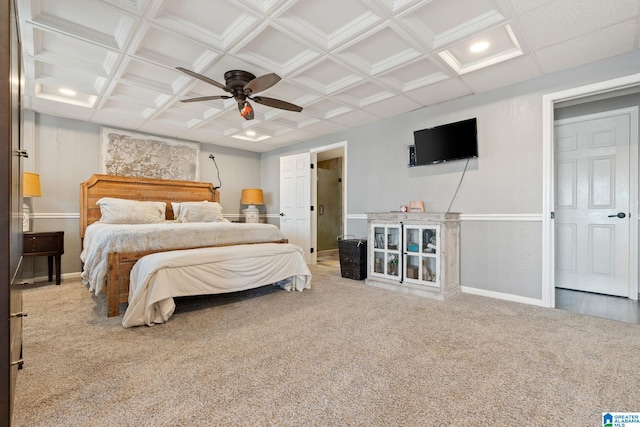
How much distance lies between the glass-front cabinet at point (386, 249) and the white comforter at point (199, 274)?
3.28ft

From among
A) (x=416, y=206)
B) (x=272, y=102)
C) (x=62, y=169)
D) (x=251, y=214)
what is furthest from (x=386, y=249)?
(x=62, y=169)

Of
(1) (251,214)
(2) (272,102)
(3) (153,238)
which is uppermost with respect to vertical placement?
(2) (272,102)

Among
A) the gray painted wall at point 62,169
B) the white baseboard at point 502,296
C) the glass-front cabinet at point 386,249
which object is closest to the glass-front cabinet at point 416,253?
the glass-front cabinet at point 386,249

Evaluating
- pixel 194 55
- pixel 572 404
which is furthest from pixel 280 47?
pixel 572 404

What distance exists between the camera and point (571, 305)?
3137 mm

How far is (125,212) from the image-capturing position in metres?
4.10

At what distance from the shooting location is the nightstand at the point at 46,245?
11.8ft

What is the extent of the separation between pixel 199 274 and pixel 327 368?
159cm

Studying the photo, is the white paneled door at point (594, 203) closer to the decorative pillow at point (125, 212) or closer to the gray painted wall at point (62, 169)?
the decorative pillow at point (125, 212)

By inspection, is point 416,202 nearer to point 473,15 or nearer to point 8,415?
point 473,15

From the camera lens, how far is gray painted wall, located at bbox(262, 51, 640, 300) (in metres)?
3.12

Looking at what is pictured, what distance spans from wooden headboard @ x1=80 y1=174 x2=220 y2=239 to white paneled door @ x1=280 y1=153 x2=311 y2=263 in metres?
1.32

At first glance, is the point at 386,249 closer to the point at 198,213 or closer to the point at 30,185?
the point at 198,213

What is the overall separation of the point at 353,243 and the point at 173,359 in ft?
9.54
